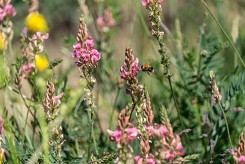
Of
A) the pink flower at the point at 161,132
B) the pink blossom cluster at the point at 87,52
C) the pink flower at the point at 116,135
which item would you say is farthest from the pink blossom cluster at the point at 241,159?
the pink blossom cluster at the point at 87,52

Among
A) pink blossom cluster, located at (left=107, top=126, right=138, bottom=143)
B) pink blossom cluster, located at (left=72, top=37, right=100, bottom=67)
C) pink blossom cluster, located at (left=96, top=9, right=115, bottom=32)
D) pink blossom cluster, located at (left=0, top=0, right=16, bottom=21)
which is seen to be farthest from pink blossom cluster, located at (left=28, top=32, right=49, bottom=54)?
pink blossom cluster, located at (left=96, top=9, right=115, bottom=32)

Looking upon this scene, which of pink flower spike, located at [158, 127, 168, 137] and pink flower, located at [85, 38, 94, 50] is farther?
pink flower, located at [85, 38, 94, 50]

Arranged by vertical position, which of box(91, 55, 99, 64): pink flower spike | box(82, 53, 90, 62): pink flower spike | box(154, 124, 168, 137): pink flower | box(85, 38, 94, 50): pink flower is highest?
box(85, 38, 94, 50): pink flower

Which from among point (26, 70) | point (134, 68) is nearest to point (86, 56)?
point (134, 68)

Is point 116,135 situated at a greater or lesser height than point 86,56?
lesser

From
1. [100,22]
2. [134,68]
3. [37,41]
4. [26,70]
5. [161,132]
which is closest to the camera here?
[161,132]

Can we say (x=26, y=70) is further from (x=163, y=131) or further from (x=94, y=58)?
(x=163, y=131)

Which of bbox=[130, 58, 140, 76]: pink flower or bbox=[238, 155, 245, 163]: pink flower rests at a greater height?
bbox=[130, 58, 140, 76]: pink flower

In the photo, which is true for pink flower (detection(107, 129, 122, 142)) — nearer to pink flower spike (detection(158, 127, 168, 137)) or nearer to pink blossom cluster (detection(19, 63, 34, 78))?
pink flower spike (detection(158, 127, 168, 137))

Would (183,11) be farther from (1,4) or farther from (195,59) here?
(1,4)

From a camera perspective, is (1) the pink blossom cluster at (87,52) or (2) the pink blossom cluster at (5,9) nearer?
(1) the pink blossom cluster at (87,52)

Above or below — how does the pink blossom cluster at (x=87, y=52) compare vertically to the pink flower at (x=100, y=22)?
below

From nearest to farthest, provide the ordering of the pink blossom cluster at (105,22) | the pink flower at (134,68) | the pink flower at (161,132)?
the pink flower at (161,132) → the pink flower at (134,68) → the pink blossom cluster at (105,22)

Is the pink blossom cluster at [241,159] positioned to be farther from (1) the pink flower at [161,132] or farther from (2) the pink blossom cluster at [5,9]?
(2) the pink blossom cluster at [5,9]
